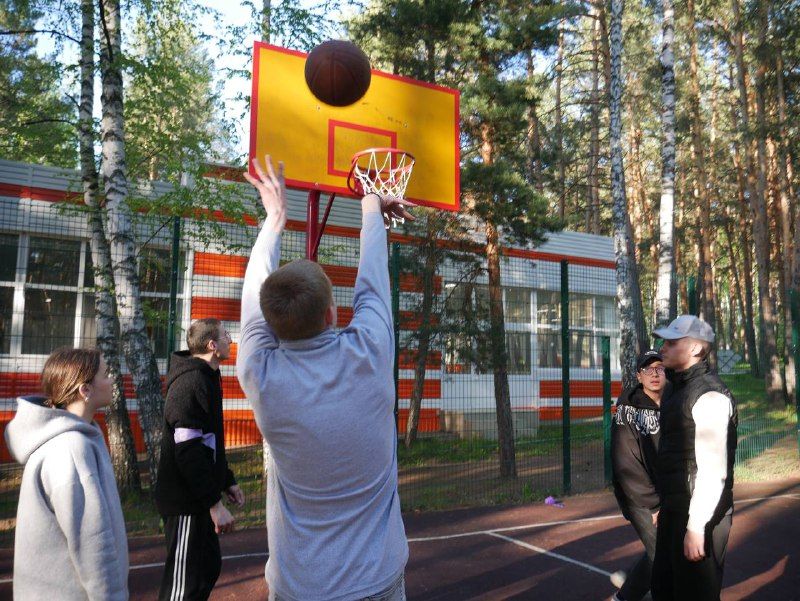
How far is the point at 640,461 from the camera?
184 inches

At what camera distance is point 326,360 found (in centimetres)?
192

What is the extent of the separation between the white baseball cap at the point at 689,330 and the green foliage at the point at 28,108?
819 cm

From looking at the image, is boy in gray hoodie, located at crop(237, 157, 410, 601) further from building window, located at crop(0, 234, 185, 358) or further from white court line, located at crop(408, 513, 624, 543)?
building window, located at crop(0, 234, 185, 358)

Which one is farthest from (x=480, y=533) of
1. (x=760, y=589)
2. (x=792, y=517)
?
(x=792, y=517)

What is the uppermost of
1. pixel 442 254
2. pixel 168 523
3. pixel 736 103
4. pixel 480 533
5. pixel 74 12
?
pixel 736 103

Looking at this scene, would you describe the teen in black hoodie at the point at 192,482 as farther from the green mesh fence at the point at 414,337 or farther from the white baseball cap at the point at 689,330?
the green mesh fence at the point at 414,337

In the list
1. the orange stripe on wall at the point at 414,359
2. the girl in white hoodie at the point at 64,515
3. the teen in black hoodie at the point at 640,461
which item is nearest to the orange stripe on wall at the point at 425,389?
the orange stripe on wall at the point at 414,359

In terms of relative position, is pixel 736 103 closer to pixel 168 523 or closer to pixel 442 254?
pixel 442 254

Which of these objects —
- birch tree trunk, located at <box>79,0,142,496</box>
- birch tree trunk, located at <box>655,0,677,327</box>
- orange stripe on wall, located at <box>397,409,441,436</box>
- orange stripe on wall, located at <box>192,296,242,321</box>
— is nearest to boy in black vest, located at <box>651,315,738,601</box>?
orange stripe on wall, located at <box>397,409,441,436</box>

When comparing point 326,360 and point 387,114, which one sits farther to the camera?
point 387,114

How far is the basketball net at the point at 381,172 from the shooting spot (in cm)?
505

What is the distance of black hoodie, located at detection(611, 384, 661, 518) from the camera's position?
15.1ft

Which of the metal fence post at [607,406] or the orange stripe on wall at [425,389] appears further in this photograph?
the orange stripe on wall at [425,389]

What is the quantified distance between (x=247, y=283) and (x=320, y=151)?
3822mm
